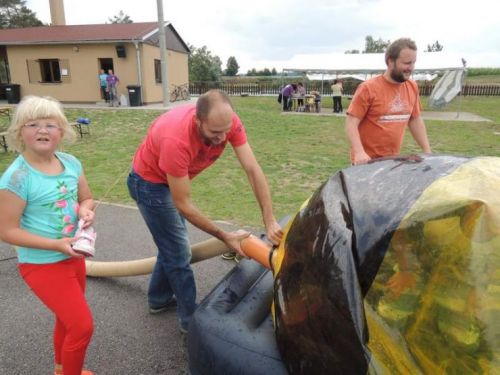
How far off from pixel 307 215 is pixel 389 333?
0.53 metres

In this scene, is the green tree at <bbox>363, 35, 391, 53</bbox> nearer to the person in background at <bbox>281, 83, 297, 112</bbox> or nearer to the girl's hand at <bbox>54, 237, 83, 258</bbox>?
the person in background at <bbox>281, 83, 297, 112</bbox>

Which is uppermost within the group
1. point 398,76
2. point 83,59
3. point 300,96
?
point 83,59

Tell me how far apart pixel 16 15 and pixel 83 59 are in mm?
39388

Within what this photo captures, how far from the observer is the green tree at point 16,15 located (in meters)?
50.5

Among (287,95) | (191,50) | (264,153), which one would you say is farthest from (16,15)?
(264,153)

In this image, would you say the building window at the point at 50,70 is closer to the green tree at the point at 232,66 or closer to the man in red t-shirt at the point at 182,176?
the man in red t-shirt at the point at 182,176

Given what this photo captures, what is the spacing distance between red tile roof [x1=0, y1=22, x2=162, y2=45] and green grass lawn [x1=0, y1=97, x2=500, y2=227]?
502cm

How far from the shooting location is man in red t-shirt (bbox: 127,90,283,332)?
7.27 ft

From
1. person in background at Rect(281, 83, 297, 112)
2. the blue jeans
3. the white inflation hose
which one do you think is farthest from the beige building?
the blue jeans

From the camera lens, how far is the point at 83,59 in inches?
787

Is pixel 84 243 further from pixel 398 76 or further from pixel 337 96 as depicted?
pixel 337 96

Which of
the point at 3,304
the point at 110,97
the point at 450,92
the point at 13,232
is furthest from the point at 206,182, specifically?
the point at 450,92

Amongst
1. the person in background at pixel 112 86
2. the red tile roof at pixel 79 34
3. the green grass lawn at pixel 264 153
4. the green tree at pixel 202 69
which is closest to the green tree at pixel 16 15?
the green tree at pixel 202 69

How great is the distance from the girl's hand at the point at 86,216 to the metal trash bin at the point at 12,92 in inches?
817
